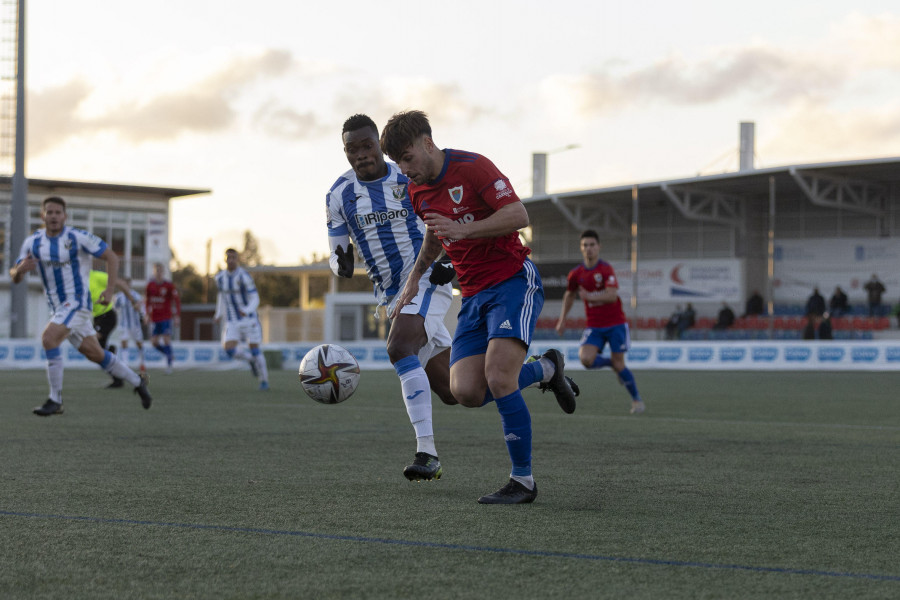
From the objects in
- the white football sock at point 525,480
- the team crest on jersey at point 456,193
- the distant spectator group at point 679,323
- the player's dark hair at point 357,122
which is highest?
the player's dark hair at point 357,122

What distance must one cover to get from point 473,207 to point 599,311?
25.3 ft

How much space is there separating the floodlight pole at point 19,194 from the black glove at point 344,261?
956 inches

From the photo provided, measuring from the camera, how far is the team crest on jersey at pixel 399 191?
23.0 feet

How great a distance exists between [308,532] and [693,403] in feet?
34.9

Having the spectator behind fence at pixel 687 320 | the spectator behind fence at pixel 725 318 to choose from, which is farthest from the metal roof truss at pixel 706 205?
the spectator behind fence at pixel 725 318

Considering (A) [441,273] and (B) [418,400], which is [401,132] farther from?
(B) [418,400]

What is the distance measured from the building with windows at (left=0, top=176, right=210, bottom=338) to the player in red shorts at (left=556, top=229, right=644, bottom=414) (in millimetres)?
47902

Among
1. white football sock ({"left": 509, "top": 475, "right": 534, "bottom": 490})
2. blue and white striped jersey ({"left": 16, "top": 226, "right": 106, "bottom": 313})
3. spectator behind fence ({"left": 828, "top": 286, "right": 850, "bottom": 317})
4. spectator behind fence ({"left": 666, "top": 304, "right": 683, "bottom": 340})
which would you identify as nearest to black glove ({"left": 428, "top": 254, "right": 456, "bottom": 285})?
white football sock ({"left": 509, "top": 475, "right": 534, "bottom": 490})

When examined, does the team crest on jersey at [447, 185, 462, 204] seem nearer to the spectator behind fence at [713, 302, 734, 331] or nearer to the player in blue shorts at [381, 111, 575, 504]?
the player in blue shorts at [381, 111, 575, 504]

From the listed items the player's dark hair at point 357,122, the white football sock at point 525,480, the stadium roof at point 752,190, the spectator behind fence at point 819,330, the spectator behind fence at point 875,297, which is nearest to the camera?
the white football sock at point 525,480

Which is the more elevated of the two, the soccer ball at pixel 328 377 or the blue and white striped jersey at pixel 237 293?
the blue and white striped jersey at pixel 237 293

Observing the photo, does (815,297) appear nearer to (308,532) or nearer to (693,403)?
(693,403)

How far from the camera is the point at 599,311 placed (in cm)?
1312

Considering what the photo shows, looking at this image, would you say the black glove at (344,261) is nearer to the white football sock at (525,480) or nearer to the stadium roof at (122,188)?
the white football sock at (525,480)
